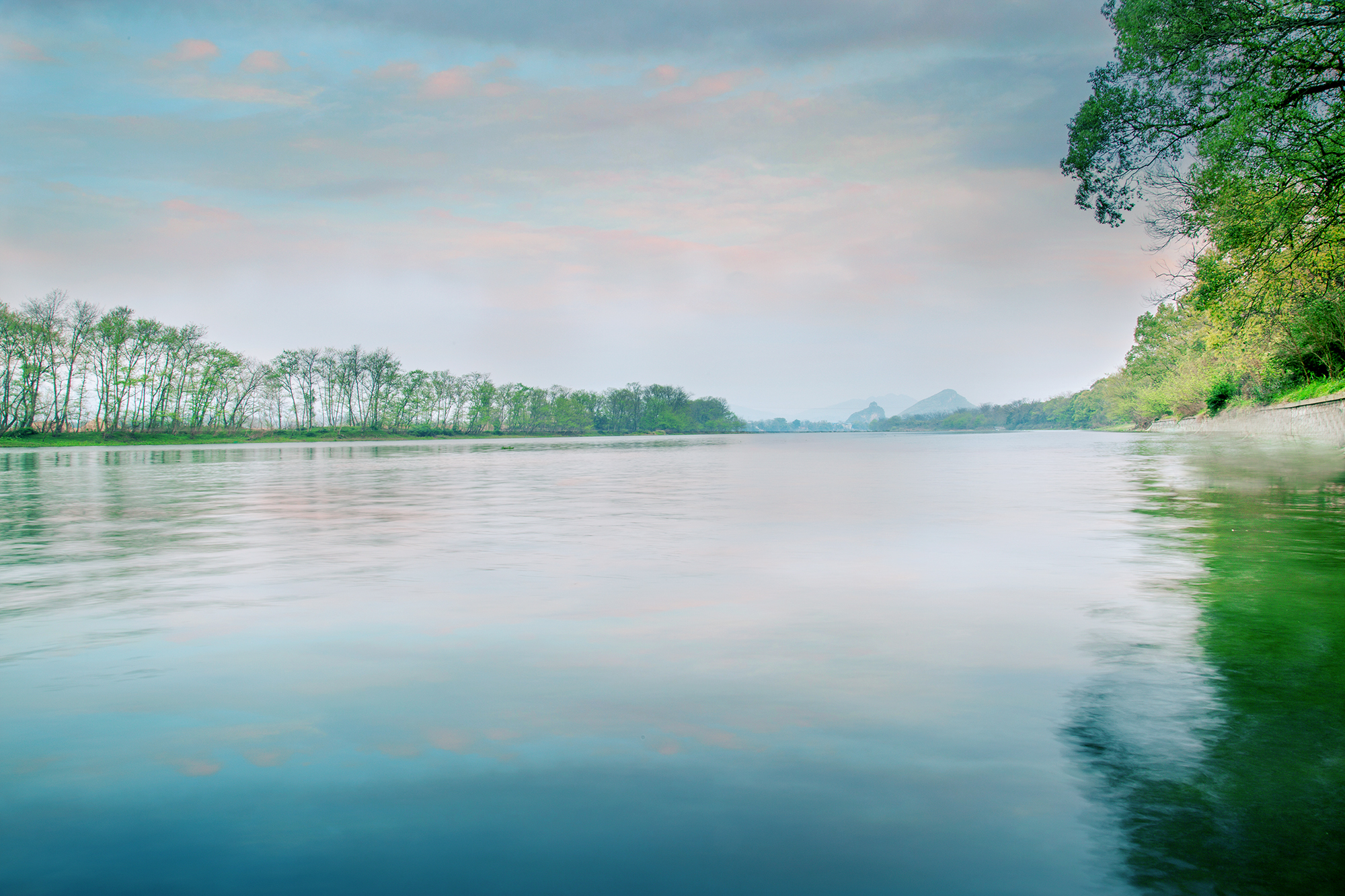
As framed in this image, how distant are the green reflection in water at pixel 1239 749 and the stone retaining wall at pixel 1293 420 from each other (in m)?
36.5

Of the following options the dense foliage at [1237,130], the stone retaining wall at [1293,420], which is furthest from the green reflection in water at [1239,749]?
the stone retaining wall at [1293,420]

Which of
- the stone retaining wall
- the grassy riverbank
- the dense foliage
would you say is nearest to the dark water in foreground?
the dense foliage

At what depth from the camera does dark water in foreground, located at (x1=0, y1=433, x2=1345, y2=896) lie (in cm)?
255

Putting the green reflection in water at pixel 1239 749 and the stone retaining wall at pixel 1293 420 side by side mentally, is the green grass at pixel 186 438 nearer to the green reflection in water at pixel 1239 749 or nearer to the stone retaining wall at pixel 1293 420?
the green reflection in water at pixel 1239 749

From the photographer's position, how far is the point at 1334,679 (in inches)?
161

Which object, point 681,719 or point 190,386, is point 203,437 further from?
point 681,719

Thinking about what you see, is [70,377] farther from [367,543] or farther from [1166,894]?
[1166,894]

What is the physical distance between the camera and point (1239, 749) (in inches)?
127

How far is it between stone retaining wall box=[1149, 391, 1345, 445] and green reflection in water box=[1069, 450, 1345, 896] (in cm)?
3649

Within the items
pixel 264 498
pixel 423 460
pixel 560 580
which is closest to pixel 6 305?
pixel 423 460

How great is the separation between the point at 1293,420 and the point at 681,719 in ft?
171

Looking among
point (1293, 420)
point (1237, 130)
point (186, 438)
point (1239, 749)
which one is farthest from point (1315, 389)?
point (186, 438)

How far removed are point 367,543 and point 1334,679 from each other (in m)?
9.35

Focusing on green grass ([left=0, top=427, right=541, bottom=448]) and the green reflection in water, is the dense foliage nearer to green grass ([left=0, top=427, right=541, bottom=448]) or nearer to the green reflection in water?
the green reflection in water
